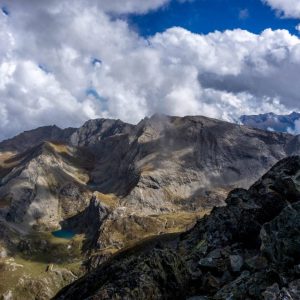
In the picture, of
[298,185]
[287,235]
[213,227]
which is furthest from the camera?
[213,227]

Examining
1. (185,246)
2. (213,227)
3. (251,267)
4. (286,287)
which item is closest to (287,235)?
(251,267)

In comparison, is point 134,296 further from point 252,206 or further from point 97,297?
point 252,206

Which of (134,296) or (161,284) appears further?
(161,284)

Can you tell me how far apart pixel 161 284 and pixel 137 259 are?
3722mm

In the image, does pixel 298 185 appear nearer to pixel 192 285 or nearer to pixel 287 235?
pixel 287 235

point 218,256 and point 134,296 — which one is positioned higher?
point 218,256

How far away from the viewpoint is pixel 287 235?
105 feet

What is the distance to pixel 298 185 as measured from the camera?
43.8 meters

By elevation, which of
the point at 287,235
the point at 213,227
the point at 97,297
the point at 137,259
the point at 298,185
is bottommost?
the point at 97,297

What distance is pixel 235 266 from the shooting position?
120ft

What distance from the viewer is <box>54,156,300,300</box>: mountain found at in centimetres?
2992

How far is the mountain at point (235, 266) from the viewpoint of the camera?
29.9 metres

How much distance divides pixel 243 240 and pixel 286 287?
1889cm

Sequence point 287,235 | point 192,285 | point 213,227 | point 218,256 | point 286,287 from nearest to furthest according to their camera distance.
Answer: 1. point 286,287
2. point 287,235
3. point 192,285
4. point 218,256
5. point 213,227
